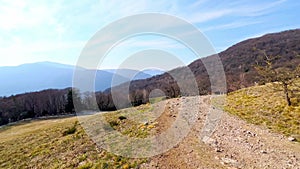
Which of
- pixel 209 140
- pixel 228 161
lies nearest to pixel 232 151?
pixel 228 161

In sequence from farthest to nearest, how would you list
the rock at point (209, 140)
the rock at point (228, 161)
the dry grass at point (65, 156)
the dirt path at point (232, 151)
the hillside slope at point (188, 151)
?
the rock at point (209, 140), the dry grass at point (65, 156), the hillside slope at point (188, 151), the rock at point (228, 161), the dirt path at point (232, 151)

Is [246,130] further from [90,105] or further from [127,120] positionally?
[90,105]

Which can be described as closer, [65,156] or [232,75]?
[65,156]

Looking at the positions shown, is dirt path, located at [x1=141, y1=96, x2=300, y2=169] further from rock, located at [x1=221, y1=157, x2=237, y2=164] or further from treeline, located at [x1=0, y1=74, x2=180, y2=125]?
treeline, located at [x1=0, y1=74, x2=180, y2=125]

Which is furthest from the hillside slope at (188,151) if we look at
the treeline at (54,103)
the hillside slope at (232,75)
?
the treeline at (54,103)

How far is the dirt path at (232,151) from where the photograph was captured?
40.7 ft

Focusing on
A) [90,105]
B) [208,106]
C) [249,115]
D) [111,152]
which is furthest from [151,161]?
[90,105]

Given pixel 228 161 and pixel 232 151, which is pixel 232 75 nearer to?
pixel 232 151

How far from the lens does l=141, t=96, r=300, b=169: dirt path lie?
12.4 meters

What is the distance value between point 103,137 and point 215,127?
29.5 ft

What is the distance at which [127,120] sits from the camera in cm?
2481

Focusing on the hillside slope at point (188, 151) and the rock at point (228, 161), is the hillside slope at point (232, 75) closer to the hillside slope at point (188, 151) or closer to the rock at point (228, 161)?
the hillside slope at point (188, 151)

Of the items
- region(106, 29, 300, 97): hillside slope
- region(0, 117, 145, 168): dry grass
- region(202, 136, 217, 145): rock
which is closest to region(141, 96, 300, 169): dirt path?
region(202, 136, 217, 145): rock

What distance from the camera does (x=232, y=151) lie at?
13938 millimetres
